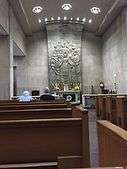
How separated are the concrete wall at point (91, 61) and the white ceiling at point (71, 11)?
115 centimetres

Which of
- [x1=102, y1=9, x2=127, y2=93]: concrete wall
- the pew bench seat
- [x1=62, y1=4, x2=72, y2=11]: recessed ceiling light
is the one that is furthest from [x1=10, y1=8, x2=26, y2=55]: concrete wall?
the pew bench seat

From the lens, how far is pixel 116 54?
16.2 meters

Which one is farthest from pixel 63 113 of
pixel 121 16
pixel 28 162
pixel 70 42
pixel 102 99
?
pixel 70 42

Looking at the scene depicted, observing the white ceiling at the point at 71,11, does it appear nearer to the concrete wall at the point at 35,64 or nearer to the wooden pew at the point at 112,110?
the concrete wall at the point at 35,64

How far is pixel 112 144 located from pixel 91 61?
18295mm

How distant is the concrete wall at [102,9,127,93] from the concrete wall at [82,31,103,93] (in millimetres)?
505

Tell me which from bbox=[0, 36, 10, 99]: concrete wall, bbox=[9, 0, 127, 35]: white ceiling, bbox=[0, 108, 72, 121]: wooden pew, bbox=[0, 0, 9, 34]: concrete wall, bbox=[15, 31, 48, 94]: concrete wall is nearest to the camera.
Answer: bbox=[0, 108, 72, 121]: wooden pew

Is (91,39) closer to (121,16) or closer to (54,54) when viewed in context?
(54,54)

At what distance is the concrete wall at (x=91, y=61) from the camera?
19402 mm

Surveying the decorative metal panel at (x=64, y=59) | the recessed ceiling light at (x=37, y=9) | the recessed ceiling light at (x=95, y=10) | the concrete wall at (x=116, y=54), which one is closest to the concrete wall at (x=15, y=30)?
the recessed ceiling light at (x=37, y=9)

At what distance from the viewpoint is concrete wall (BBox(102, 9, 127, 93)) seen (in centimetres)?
1452

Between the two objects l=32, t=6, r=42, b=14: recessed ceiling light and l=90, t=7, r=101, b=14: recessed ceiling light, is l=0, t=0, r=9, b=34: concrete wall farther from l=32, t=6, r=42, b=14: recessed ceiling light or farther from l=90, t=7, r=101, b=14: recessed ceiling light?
l=90, t=7, r=101, b=14: recessed ceiling light

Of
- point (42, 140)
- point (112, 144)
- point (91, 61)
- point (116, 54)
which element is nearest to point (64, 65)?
point (91, 61)

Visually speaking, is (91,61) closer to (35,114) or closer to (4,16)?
(4,16)
